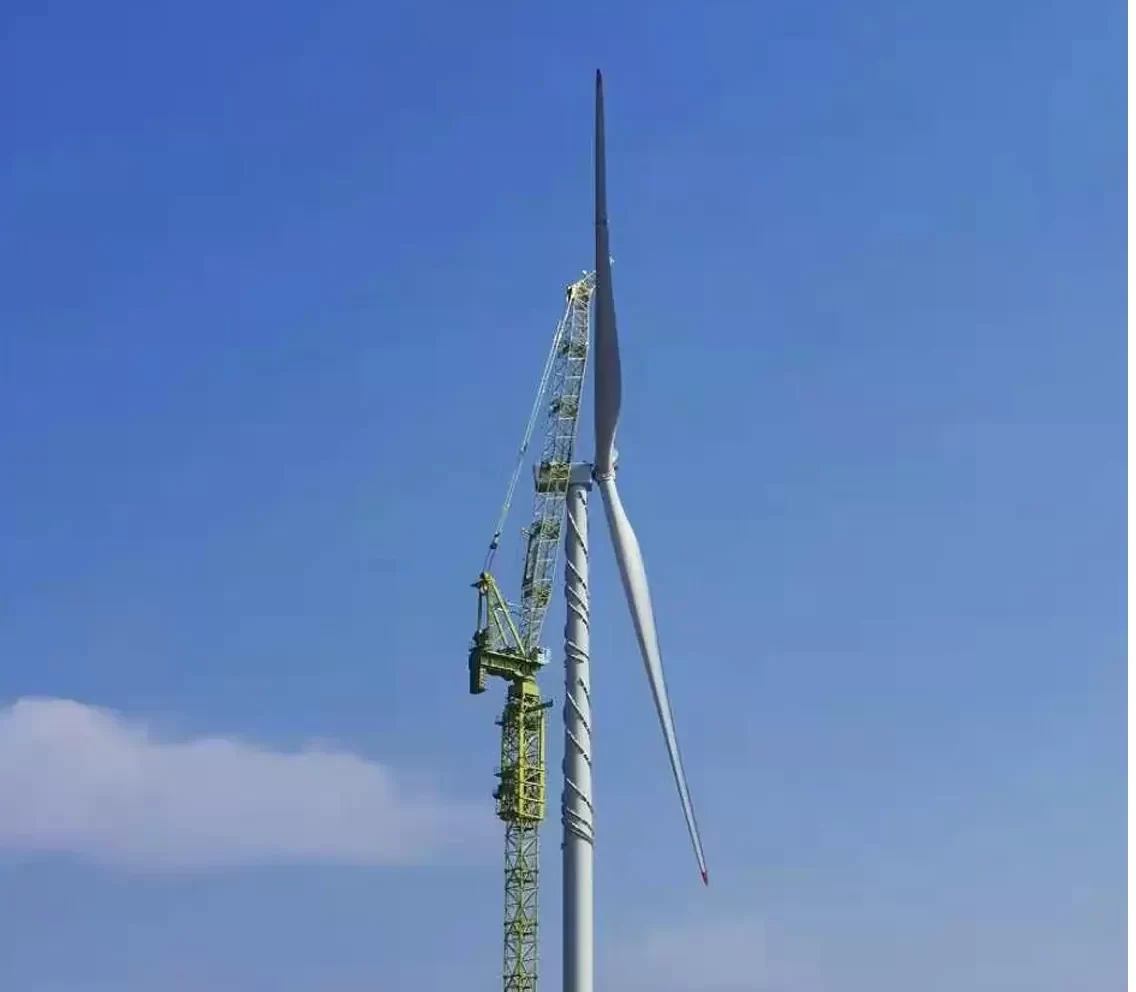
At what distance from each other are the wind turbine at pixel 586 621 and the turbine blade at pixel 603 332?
4 cm

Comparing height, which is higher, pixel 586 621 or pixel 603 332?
pixel 603 332

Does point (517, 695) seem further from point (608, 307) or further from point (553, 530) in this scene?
→ point (608, 307)

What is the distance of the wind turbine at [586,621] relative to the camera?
7588 centimetres

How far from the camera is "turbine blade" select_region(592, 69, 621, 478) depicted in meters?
81.4

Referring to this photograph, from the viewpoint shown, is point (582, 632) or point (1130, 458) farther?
point (582, 632)

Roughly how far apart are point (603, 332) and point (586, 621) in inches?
517

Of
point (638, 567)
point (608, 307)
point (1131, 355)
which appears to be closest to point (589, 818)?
point (638, 567)

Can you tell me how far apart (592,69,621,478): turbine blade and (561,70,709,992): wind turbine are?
44 millimetres

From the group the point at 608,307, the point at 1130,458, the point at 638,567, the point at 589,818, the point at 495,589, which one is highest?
the point at 495,589

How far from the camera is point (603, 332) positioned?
8231cm

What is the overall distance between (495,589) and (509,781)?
15254mm

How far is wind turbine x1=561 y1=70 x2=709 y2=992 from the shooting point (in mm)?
75875

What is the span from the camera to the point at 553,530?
480ft

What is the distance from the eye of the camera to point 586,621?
7931 cm
